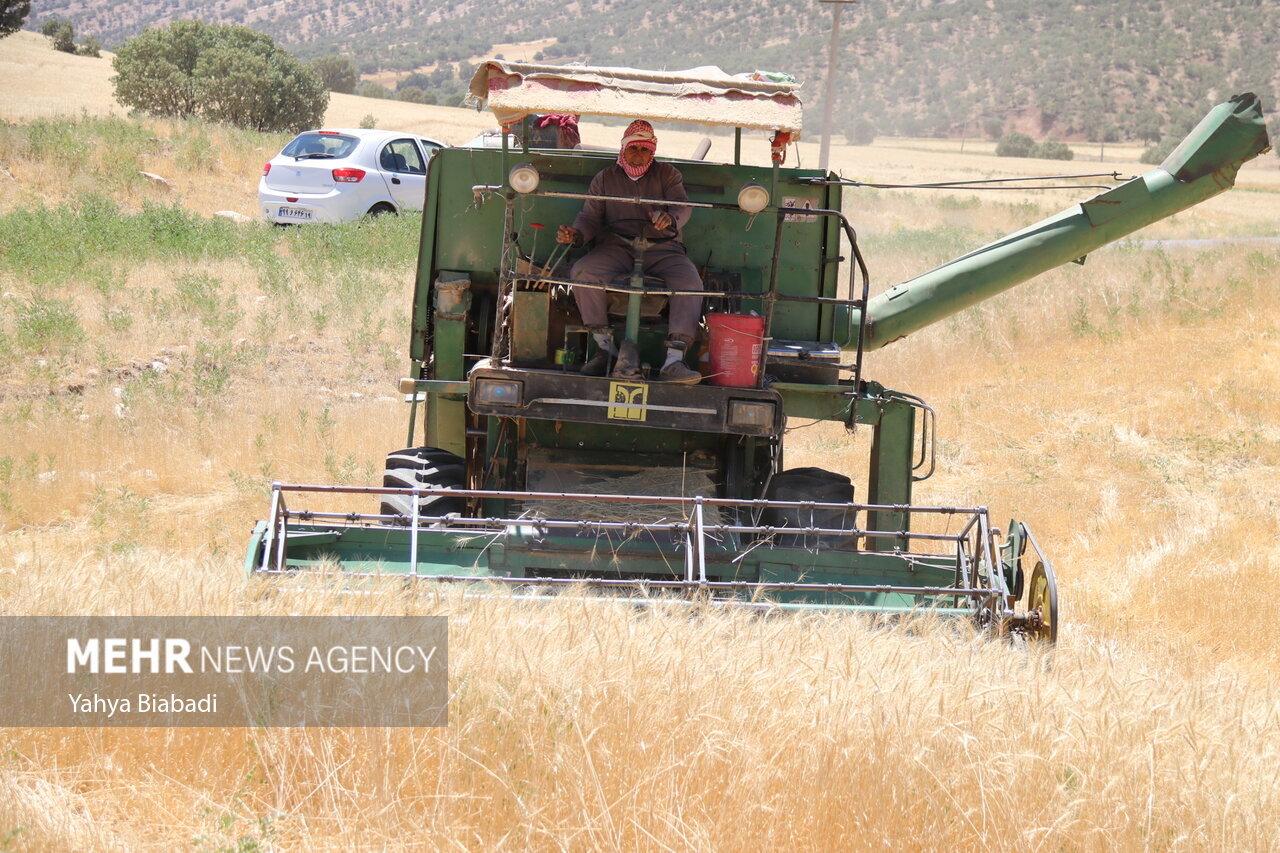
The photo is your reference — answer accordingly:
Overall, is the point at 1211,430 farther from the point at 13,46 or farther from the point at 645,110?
the point at 13,46

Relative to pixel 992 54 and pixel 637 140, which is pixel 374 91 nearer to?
pixel 992 54

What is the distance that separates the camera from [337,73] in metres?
70.5

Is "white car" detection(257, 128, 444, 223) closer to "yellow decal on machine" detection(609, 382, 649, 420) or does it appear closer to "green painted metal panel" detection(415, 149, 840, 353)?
"green painted metal panel" detection(415, 149, 840, 353)

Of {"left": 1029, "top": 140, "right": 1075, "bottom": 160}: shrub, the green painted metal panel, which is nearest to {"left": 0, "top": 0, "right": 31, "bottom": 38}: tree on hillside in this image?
the green painted metal panel

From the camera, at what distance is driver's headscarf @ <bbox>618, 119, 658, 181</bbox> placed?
6.21 meters

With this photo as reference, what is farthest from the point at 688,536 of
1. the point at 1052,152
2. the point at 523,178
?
the point at 1052,152

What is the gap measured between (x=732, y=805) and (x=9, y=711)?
2.26 metres

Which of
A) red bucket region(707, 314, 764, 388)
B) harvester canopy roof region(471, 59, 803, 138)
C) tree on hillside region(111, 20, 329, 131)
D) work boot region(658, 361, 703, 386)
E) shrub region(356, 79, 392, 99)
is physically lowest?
work boot region(658, 361, 703, 386)

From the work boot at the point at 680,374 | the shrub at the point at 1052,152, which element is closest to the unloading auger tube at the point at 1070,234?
the work boot at the point at 680,374

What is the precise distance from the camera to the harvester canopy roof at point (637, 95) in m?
5.80

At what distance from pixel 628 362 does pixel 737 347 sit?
541 millimetres

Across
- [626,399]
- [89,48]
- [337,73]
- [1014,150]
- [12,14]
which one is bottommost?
[626,399]

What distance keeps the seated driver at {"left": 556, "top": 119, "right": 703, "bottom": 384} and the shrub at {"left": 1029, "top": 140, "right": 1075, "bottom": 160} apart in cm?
6765

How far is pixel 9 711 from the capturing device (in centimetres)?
409
